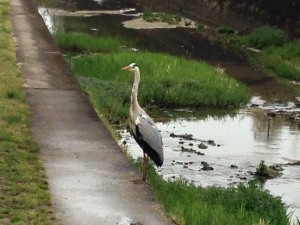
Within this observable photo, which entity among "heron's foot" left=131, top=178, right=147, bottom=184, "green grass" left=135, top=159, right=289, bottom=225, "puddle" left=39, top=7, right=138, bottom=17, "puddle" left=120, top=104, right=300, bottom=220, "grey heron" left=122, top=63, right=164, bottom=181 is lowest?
"puddle" left=39, top=7, right=138, bottom=17

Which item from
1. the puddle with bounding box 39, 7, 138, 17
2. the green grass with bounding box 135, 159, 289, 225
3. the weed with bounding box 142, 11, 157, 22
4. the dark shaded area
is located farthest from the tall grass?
the green grass with bounding box 135, 159, 289, 225

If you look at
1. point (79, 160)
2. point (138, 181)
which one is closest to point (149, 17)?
point (79, 160)

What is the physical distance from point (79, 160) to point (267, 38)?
16497mm

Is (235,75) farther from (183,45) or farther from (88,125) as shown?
(88,125)

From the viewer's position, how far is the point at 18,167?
7.47 meters

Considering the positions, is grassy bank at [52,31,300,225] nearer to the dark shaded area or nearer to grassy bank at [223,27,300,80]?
the dark shaded area

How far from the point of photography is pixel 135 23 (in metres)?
28.8

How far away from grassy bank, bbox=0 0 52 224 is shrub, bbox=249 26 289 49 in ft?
43.4

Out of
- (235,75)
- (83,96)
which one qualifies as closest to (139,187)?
(83,96)

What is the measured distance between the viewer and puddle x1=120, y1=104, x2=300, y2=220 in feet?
33.8

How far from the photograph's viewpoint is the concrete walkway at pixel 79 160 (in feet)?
21.5

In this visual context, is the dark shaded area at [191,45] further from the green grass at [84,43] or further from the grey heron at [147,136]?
the grey heron at [147,136]

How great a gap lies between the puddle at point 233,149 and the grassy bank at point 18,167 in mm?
2292

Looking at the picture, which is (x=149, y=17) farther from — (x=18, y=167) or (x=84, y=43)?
(x=18, y=167)
